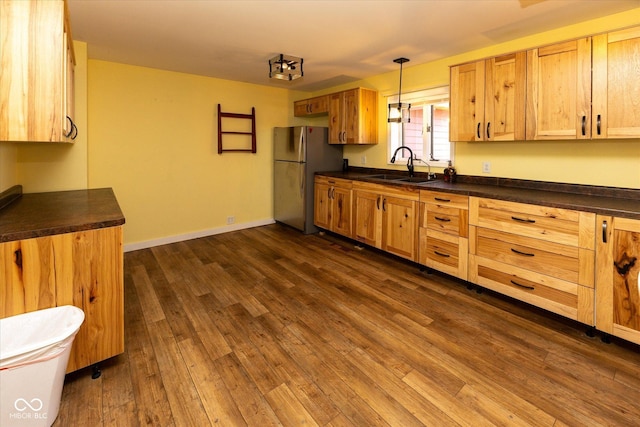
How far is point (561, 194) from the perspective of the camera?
8.87 ft

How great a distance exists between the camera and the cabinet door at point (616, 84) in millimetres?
2189

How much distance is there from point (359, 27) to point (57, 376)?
302 centimetres

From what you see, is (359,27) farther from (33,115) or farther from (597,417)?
(597,417)

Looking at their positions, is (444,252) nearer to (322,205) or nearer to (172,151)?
(322,205)

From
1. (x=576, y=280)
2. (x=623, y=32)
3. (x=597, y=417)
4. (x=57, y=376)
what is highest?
(x=623, y=32)

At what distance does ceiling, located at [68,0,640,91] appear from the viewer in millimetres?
2387

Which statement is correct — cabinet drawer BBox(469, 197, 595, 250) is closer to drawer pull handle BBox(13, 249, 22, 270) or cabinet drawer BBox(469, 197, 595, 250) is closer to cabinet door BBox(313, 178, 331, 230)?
cabinet door BBox(313, 178, 331, 230)

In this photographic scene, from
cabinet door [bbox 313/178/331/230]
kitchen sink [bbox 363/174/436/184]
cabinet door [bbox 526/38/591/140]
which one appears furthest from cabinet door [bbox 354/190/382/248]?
cabinet door [bbox 526/38/591/140]

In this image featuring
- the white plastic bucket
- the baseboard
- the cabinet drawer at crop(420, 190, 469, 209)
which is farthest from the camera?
the baseboard

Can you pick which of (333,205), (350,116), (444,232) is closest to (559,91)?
(444,232)

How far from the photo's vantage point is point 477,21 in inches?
104

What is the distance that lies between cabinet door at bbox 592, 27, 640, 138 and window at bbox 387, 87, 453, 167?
4.75ft

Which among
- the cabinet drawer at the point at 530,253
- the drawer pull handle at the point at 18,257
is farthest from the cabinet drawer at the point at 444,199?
the drawer pull handle at the point at 18,257

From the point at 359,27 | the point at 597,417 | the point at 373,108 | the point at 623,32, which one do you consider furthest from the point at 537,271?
the point at 373,108
